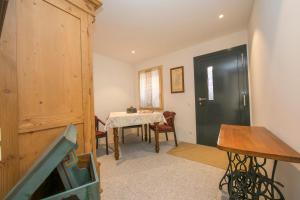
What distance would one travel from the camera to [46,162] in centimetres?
68

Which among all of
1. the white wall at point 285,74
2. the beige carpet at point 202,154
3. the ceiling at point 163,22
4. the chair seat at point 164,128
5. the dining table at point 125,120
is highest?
the ceiling at point 163,22

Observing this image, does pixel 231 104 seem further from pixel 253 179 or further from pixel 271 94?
pixel 253 179

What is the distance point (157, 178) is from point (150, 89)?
279 centimetres

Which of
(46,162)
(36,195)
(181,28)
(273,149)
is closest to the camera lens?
(46,162)

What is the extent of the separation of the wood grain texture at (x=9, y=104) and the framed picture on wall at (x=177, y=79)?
3.26 metres

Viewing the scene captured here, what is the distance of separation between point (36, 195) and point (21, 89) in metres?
0.66

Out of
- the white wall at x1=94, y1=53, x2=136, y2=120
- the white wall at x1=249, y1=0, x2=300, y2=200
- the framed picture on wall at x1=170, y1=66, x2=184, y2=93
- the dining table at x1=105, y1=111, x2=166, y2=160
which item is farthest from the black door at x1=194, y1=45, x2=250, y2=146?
the white wall at x1=94, y1=53, x2=136, y2=120

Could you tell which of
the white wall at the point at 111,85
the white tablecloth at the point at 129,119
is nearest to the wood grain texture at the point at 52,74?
the white tablecloth at the point at 129,119

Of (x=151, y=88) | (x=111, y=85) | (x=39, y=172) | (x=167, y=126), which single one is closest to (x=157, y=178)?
(x=167, y=126)

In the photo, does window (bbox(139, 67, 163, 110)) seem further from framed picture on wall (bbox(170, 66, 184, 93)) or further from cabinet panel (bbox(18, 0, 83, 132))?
cabinet panel (bbox(18, 0, 83, 132))

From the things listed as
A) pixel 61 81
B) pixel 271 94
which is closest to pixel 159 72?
pixel 271 94

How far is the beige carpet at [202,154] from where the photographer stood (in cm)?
245

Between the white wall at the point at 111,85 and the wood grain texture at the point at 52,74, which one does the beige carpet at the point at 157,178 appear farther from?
the white wall at the point at 111,85

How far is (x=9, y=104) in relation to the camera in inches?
33.3
